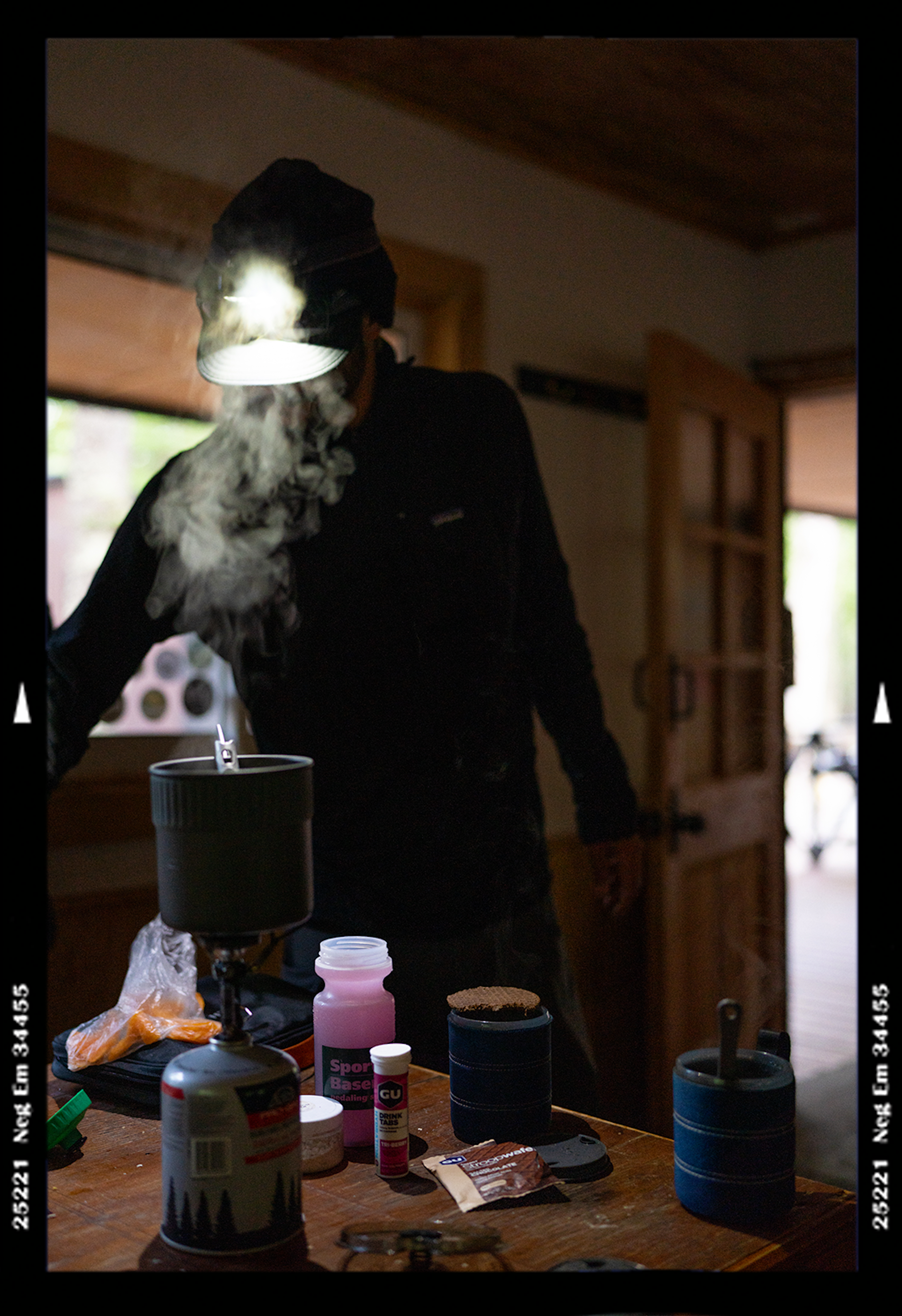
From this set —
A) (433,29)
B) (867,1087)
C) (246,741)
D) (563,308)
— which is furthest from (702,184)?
(867,1087)

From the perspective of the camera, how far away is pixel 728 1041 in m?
0.86

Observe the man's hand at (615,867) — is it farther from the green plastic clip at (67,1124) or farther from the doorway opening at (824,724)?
the green plastic clip at (67,1124)

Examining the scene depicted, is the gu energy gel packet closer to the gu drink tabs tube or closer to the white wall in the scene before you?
the gu drink tabs tube

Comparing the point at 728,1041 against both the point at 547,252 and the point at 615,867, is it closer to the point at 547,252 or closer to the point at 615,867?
the point at 615,867

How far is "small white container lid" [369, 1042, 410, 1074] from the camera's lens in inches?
35.1

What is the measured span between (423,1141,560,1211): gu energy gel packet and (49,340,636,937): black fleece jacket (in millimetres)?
246

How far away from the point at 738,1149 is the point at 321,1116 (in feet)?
1.14

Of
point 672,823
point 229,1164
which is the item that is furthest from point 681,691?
point 229,1164

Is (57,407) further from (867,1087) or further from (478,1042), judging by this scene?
(867,1087)

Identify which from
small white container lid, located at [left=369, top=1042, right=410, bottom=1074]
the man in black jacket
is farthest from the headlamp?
small white container lid, located at [left=369, top=1042, right=410, bottom=1074]

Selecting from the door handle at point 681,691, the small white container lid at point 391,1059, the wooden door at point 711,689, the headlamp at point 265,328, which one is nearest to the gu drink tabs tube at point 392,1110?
the small white container lid at point 391,1059

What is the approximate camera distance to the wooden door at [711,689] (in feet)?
7.11

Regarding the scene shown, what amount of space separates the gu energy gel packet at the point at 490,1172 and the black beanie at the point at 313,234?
2.62 ft

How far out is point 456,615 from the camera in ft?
3.75
